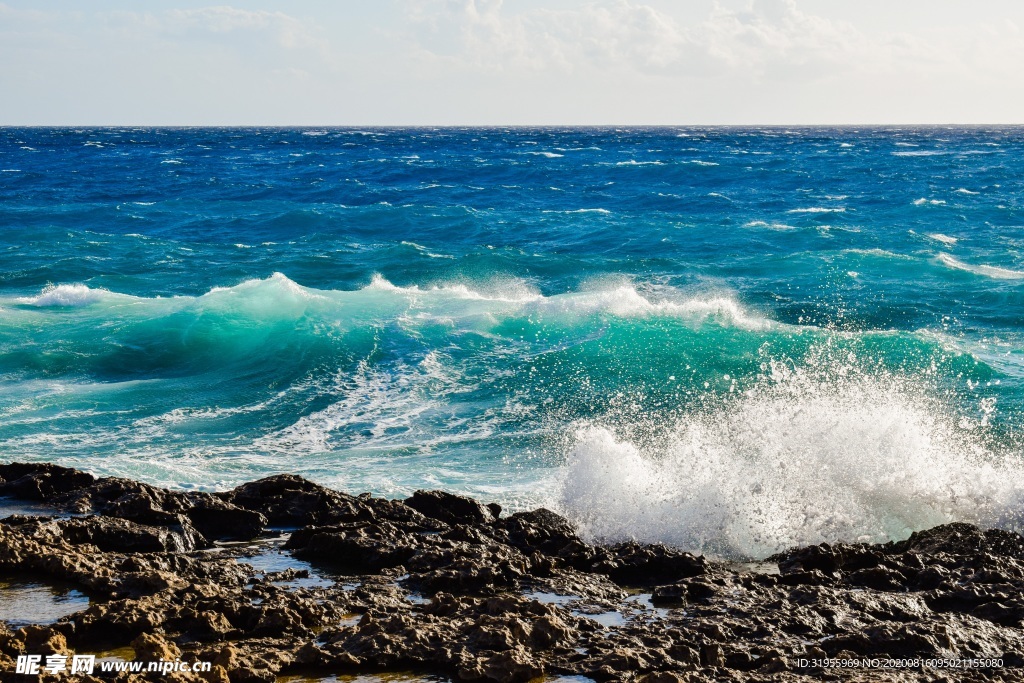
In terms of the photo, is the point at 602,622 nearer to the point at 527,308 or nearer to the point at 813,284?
the point at 527,308

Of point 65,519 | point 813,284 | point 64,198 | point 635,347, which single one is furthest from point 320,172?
point 65,519

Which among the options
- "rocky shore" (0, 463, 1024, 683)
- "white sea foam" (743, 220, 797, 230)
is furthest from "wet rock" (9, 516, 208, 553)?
"white sea foam" (743, 220, 797, 230)

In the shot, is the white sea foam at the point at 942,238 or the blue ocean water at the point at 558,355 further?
the white sea foam at the point at 942,238

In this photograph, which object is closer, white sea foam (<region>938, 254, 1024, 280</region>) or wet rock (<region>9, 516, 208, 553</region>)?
wet rock (<region>9, 516, 208, 553</region>)

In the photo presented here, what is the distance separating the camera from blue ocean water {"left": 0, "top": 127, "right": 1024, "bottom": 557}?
31.7 feet

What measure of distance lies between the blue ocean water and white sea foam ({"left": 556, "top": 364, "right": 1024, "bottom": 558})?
3 centimetres

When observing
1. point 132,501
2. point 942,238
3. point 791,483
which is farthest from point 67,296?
point 942,238

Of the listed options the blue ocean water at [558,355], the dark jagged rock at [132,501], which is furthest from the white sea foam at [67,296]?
the dark jagged rock at [132,501]

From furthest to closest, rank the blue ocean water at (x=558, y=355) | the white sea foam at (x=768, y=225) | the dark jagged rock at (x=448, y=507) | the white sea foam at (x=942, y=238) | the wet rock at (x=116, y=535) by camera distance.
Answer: the white sea foam at (x=768, y=225) < the white sea foam at (x=942, y=238) < the blue ocean water at (x=558, y=355) < the dark jagged rock at (x=448, y=507) < the wet rock at (x=116, y=535)

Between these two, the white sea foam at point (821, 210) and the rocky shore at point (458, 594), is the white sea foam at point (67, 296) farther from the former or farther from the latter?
the white sea foam at point (821, 210)

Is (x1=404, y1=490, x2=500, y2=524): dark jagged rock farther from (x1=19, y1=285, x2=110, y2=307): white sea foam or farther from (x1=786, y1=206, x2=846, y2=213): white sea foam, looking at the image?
(x1=786, y1=206, x2=846, y2=213): white sea foam

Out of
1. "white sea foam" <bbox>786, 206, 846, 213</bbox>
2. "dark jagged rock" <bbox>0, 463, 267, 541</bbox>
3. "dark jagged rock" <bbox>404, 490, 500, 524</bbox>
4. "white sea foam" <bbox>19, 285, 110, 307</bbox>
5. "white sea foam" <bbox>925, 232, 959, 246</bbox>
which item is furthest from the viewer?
"white sea foam" <bbox>786, 206, 846, 213</bbox>

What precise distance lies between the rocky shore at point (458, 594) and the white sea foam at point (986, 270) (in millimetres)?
16158

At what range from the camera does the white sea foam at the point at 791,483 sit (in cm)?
870
